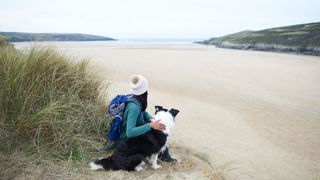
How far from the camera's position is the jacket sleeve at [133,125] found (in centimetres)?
378

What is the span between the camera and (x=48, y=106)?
13.8ft

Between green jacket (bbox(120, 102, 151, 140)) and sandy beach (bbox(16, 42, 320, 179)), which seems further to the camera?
sandy beach (bbox(16, 42, 320, 179))

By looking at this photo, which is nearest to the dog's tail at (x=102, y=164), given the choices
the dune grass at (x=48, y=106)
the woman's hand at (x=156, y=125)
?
the dune grass at (x=48, y=106)

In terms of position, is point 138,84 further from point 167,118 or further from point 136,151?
point 136,151

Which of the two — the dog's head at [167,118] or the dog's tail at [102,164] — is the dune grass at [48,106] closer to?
the dog's tail at [102,164]

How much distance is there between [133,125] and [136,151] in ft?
1.22

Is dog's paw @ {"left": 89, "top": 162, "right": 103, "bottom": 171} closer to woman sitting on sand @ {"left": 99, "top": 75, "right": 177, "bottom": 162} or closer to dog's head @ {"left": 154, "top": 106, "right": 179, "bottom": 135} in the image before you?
woman sitting on sand @ {"left": 99, "top": 75, "right": 177, "bottom": 162}

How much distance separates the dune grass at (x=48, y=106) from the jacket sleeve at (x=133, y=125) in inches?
33.5

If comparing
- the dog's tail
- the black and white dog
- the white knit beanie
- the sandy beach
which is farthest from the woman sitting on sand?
the sandy beach

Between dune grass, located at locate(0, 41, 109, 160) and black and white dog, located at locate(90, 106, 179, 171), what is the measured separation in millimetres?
480

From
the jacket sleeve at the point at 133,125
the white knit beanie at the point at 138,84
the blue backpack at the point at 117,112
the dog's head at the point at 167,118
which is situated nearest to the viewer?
the jacket sleeve at the point at 133,125

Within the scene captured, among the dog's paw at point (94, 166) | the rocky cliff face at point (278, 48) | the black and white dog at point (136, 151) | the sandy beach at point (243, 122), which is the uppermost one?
the rocky cliff face at point (278, 48)

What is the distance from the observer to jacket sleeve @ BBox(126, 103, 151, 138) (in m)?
3.78

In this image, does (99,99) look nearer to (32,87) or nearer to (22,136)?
(32,87)
